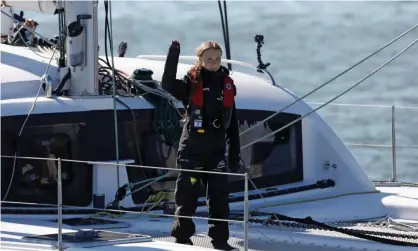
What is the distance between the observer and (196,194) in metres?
8.41

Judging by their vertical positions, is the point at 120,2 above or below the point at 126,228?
above

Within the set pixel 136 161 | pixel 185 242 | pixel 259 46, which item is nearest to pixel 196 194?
pixel 185 242

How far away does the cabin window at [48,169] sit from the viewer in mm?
9234

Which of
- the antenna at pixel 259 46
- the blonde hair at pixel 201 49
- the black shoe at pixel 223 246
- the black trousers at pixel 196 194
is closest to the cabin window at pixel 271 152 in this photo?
the antenna at pixel 259 46

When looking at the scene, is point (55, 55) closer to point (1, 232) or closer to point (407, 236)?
point (1, 232)

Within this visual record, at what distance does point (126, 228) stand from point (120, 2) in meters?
37.4

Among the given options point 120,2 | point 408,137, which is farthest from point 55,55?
point 120,2

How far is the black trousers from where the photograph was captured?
8.34 m

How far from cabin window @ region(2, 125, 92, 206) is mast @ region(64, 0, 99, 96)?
38 cm

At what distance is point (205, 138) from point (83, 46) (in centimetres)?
163

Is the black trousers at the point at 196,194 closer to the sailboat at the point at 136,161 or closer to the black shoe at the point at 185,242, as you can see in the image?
the black shoe at the point at 185,242

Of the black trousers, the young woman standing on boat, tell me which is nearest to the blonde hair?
the young woman standing on boat

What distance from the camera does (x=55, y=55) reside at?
9953 millimetres

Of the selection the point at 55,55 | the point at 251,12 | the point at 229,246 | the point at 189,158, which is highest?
the point at 251,12
